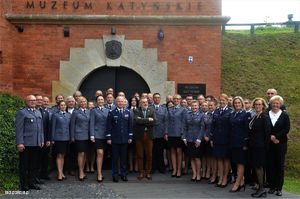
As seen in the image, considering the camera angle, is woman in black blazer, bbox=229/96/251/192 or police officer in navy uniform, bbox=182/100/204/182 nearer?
woman in black blazer, bbox=229/96/251/192

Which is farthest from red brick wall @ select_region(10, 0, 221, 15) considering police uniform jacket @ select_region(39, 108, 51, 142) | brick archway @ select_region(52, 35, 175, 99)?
police uniform jacket @ select_region(39, 108, 51, 142)

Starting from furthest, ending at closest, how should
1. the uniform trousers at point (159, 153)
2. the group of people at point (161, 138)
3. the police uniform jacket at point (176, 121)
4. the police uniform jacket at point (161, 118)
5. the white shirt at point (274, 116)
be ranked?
the uniform trousers at point (159, 153) → the police uniform jacket at point (161, 118) → the police uniform jacket at point (176, 121) → the white shirt at point (274, 116) → the group of people at point (161, 138)

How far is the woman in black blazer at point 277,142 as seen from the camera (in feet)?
31.0

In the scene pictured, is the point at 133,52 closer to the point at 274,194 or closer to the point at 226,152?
the point at 226,152

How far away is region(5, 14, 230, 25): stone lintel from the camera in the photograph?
44.5 ft

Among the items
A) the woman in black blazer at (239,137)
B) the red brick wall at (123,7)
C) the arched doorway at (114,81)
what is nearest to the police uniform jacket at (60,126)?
the arched doorway at (114,81)

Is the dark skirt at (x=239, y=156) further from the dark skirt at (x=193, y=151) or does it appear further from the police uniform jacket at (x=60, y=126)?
the police uniform jacket at (x=60, y=126)

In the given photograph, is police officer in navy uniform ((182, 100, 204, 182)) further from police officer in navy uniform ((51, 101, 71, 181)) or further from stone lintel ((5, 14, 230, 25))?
stone lintel ((5, 14, 230, 25))

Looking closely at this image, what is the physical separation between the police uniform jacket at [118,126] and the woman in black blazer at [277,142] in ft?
10.8

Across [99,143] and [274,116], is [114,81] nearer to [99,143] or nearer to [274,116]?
[99,143]

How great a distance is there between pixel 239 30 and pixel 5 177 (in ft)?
50.6

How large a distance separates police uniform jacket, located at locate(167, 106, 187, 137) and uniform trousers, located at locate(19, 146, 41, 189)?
3.39m

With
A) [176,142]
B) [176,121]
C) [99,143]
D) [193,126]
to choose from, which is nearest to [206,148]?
[193,126]

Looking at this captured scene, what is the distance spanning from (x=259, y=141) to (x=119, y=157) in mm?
3442
